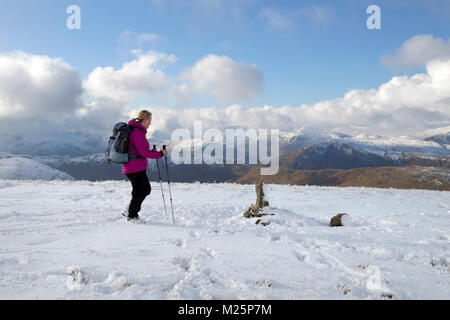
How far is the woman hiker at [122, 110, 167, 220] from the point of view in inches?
316

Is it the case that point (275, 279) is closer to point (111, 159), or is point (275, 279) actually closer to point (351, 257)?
point (351, 257)

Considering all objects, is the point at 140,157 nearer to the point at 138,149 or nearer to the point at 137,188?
the point at 138,149

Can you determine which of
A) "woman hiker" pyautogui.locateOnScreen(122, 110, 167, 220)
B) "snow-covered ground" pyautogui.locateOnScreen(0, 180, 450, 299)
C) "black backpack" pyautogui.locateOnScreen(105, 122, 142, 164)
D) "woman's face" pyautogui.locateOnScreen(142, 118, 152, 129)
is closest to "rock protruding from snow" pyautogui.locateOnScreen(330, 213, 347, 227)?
"snow-covered ground" pyautogui.locateOnScreen(0, 180, 450, 299)

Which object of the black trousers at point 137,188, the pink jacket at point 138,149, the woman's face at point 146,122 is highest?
the woman's face at point 146,122

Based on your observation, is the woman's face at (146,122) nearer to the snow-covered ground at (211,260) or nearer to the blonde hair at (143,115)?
the blonde hair at (143,115)

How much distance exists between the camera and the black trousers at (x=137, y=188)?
8.36m

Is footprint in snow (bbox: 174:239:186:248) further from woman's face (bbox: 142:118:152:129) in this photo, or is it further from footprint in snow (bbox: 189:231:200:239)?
woman's face (bbox: 142:118:152:129)

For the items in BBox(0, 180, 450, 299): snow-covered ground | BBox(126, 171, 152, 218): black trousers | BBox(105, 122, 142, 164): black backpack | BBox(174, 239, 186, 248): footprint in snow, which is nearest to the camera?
BBox(0, 180, 450, 299): snow-covered ground

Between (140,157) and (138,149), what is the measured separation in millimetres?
365

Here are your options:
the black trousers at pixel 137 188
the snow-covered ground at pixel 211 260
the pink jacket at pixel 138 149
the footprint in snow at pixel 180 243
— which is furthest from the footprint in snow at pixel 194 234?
the pink jacket at pixel 138 149

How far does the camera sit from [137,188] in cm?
843

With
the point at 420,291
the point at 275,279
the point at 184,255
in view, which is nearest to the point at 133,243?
the point at 184,255

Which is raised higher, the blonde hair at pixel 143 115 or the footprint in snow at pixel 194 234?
the blonde hair at pixel 143 115

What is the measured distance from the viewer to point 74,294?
342 centimetres
